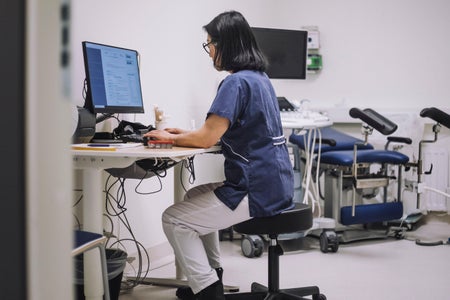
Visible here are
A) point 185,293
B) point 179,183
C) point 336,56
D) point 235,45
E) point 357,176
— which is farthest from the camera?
point 336,56

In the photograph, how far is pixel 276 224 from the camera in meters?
2.05

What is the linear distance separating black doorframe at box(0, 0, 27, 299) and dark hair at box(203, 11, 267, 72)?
1565mm

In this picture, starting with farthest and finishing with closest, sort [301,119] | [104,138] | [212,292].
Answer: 1. [301,119]
2. [104,138]
3. [212,292]

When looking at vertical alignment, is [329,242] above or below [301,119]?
below

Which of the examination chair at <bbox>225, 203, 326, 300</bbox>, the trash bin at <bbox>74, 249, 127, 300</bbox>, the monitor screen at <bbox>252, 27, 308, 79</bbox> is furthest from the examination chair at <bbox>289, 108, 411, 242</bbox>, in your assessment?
the trash bin at <bbox>74, 249, 127, 300</bbox>

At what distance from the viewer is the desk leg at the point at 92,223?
181 cm

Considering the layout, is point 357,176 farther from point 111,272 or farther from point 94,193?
point 94,193

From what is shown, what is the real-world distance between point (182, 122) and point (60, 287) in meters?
2.72

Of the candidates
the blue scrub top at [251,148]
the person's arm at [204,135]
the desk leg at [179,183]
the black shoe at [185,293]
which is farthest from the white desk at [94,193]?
the desk leg at [179,183]

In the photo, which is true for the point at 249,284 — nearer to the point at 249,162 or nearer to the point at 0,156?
the point at 249,162

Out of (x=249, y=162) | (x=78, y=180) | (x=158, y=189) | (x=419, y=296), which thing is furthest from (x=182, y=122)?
(x=419, y=296)

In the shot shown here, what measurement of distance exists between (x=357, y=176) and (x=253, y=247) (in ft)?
2.87

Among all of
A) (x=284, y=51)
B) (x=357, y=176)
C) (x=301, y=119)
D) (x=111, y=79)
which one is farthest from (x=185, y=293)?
(x=284, y=51)

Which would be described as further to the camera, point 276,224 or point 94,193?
point 276,224
